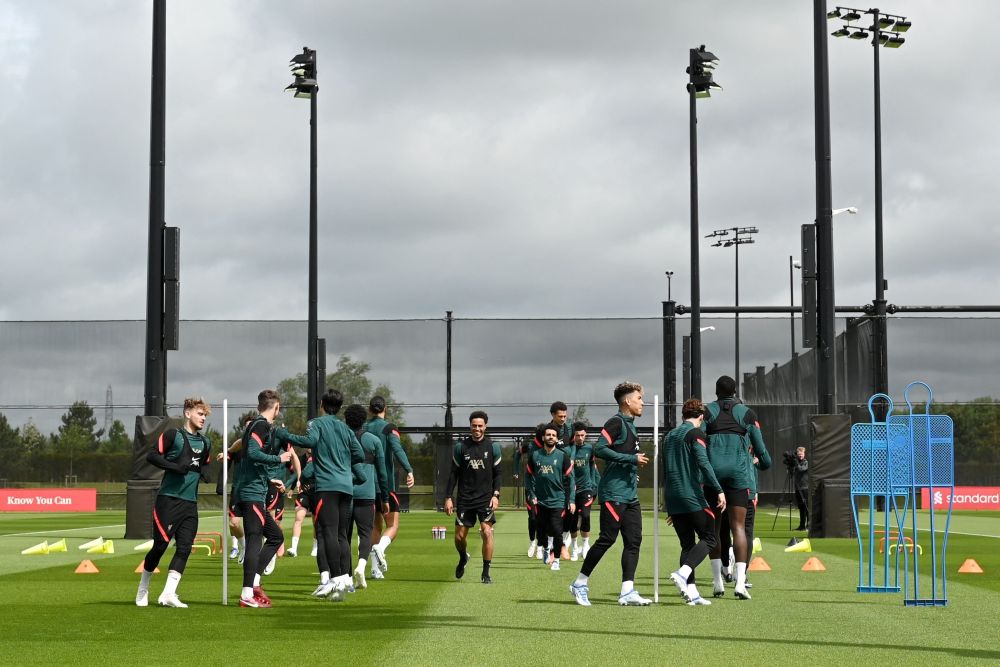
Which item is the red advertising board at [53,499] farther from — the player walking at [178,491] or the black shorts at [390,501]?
the player walking at [178,491]

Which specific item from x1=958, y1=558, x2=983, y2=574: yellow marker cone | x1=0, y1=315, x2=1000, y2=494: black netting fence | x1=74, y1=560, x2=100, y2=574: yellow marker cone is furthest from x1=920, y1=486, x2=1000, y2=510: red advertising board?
x1=74, y1=560, x2=100, y2=574: yellow marker cone

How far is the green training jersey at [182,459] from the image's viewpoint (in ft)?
41.1

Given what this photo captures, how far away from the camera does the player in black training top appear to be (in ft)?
50.6

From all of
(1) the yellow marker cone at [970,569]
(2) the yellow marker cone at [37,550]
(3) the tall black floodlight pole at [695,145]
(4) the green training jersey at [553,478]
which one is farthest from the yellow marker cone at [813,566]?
(3) the tall black floodlight pole at [695,145]

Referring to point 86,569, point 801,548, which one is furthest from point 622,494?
point 801,548

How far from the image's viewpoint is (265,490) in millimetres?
12875

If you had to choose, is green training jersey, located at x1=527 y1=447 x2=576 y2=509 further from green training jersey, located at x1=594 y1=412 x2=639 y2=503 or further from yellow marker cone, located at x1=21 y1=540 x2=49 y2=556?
yellow marker cone, located at x1=21 y1=540 x2=49 y2=556

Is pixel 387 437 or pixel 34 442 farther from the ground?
pixel 387 437

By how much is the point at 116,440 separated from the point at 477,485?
106 ft

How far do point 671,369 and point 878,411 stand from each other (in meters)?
6.66

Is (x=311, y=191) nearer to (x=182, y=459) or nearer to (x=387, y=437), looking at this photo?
(x=387, y=437)

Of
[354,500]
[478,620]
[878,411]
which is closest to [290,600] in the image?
[354,500]

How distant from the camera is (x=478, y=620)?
1167cm

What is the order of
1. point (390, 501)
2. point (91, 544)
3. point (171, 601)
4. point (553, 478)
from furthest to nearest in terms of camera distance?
point (91, 544) < point (553, 478) < point (390, 501) < point (171, 601)
